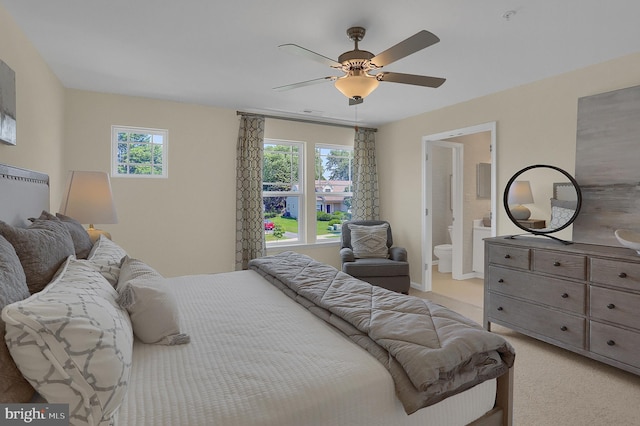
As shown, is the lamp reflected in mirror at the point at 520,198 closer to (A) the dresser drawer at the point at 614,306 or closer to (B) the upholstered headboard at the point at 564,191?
(B) the upholstered headboard at the point at 564,191

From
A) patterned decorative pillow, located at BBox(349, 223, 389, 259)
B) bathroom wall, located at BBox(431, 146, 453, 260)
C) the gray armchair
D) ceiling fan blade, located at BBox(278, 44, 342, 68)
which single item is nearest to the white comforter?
ceiling fan blade, located at BBox(278, 44, 342, 68)

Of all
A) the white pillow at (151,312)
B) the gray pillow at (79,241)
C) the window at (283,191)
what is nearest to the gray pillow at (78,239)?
the gray pillow at (79,241)

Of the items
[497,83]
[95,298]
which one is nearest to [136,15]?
[95,298]

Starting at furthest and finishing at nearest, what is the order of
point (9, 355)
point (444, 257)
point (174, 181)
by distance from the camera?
point (444, 257), point (174, 181), point (9, 355)

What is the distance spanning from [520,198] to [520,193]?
5 centimetres

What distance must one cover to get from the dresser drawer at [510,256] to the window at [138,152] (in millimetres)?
3737

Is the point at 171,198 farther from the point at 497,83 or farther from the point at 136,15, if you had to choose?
the point at 497,83

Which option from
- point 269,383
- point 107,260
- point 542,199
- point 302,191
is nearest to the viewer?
point 269,383

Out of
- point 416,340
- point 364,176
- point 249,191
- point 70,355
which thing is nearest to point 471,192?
point 364,176

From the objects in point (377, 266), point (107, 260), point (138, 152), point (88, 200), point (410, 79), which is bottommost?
point (377, 266)

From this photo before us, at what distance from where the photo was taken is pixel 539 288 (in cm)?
290

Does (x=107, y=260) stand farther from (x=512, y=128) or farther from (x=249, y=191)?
(x=512, y=128)

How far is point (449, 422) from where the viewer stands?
1342mm

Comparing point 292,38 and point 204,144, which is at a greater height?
point 292,38
